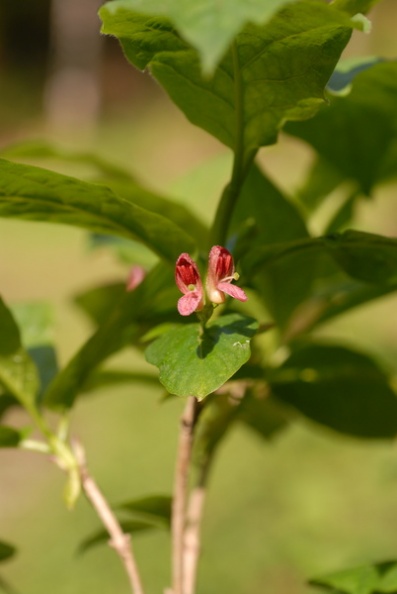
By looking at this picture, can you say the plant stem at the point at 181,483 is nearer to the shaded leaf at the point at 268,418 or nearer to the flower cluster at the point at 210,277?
the flower cluster at the point at 210,277

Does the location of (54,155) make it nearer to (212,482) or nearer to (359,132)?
(359,132)

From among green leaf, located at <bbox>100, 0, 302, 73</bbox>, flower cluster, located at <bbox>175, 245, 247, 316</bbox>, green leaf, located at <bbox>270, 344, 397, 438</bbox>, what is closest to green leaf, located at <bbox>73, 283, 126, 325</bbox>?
green leaf, located at <bbox>270, 344, 397, 438</bbox>

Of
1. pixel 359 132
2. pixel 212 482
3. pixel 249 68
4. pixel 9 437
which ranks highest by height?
pixel 249 68

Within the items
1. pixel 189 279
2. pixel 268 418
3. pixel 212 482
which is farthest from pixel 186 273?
pixel 212 482

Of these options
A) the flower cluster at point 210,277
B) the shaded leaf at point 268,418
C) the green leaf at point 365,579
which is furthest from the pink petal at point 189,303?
the shaded leaf at point 268,418

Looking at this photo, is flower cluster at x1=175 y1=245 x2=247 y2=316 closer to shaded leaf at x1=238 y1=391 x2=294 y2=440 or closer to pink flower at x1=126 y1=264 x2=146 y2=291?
pink flower at x1=126 y1=264 x2=146 y2=291

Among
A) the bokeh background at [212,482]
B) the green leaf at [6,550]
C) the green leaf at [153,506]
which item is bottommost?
the bokeh background at [212,482]
